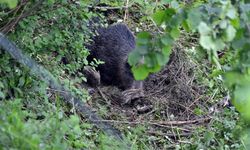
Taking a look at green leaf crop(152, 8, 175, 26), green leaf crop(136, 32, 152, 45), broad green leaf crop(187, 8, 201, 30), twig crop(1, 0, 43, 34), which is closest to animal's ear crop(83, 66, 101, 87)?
twig crop(1, 0, 43, 34)

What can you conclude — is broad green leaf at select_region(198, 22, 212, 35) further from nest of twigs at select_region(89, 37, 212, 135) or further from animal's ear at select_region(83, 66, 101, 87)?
animal's ear at select_region(83, 66, 101, 87)

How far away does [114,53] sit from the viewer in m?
7.17

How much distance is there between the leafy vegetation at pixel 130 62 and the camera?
3.10 m

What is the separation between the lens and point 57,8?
16.7 ft

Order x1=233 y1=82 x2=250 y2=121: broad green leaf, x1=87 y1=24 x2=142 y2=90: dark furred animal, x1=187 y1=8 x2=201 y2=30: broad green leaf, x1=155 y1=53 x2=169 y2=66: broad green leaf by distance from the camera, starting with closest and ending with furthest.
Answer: x1=233 y1=82 x2=250 y2=121: broad green leaf < x1=187 y1=8 x2=201 y2=30: broad green leaf < x1=155 y1=53 x2=169 y2=66: broad green leaf < x1=87 y1=24 x2=142 y2=90: dark furred animal

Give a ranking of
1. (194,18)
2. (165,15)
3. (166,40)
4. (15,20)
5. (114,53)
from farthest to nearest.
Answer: (114,53), (15,20), (165,15), (166,40), (194,18)

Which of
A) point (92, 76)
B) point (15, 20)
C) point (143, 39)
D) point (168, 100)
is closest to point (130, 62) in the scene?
point (143, 39)

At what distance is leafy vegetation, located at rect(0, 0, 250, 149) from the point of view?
3.10 metres

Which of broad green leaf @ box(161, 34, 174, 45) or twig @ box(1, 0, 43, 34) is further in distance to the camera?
twig @ box(1, 0, 43, 34)

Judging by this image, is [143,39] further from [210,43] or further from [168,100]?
[168,100]

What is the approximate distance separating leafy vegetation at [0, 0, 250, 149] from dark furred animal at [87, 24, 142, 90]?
33 cm

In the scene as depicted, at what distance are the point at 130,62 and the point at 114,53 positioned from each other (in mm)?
3960

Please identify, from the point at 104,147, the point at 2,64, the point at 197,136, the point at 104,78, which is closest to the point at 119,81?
the point at 104,78

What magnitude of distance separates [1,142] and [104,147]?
843 mm
